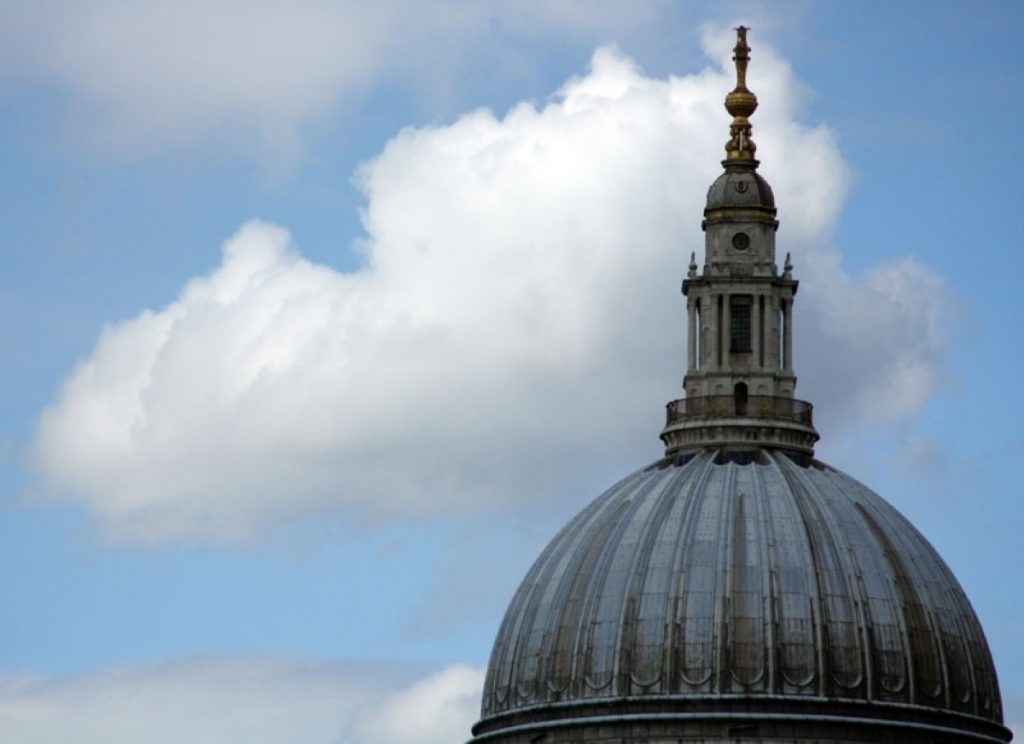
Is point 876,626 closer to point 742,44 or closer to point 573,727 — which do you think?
point 573,727

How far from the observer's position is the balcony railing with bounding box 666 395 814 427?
16562cm

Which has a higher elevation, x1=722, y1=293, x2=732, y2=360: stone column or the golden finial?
the golden finial

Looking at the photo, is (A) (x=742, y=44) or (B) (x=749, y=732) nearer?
(B) (x=749, y=732)

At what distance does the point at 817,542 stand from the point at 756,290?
1223 cm

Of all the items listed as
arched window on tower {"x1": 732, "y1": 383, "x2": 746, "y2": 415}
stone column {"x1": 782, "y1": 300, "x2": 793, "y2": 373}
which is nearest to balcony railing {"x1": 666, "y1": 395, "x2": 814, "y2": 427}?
arched window on tower {"x1": 732, "y1": 383, "x2": 746, "y2": 415}

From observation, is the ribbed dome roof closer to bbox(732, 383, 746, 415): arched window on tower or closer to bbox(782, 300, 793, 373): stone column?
bbox(732, 383, 746, 415): arched window on tower

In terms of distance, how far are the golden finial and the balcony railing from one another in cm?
987

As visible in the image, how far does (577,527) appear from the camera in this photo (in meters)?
164

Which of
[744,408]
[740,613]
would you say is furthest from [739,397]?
[740,613]

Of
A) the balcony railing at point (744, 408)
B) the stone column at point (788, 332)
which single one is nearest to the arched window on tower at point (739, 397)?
the balcony railing at point (744, 408)

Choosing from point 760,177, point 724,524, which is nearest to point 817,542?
point 724,524

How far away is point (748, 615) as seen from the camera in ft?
514

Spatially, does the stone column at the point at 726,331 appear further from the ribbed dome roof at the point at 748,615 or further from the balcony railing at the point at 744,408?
the ribbed dome roof at the point at 748,615

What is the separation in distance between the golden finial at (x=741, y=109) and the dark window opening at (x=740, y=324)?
6.10 m
